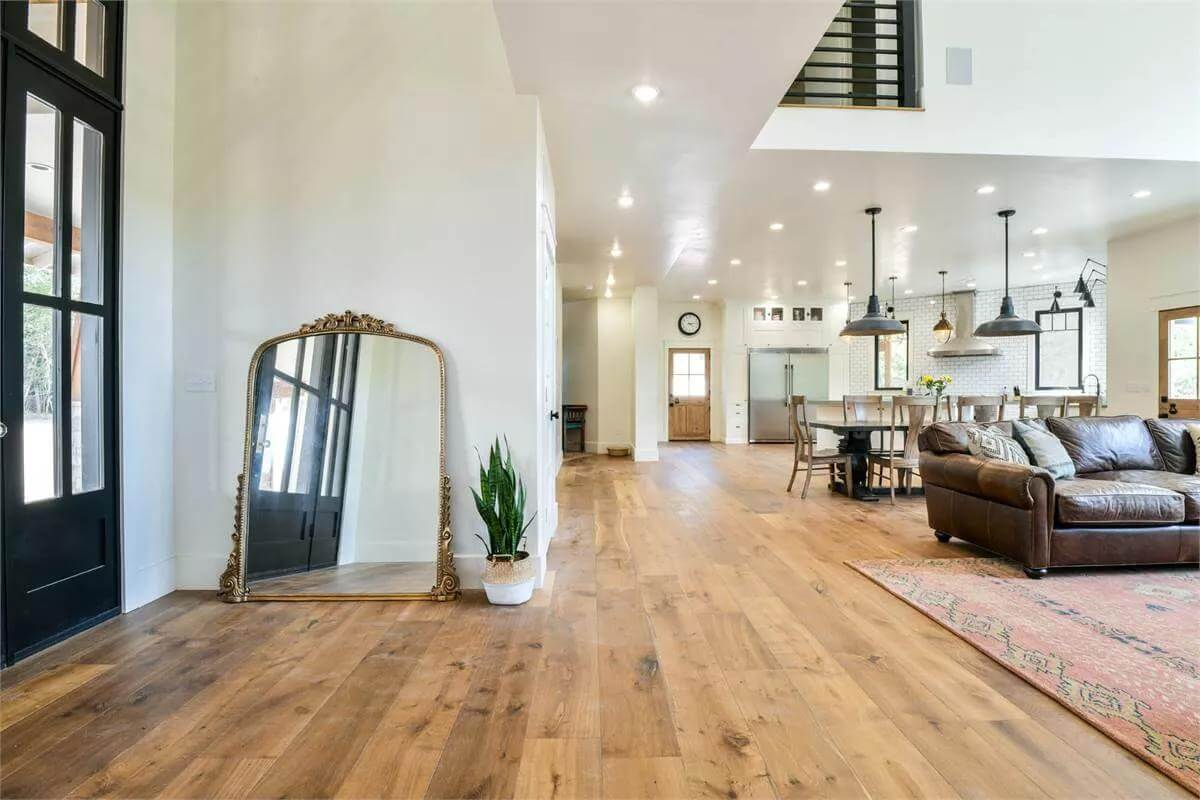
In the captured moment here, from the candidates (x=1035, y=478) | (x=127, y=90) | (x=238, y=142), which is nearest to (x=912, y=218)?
(x=1035, y=478)

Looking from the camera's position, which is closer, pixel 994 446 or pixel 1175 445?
pixel 994 446

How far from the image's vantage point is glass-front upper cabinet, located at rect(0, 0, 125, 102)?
2.10 m

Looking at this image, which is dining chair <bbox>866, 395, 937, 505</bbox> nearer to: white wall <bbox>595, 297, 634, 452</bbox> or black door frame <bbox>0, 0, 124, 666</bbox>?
white wall <bbox>595, 297, 634, 452</bbox>

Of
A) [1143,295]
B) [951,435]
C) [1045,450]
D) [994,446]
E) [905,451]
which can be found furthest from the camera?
[1143,295]

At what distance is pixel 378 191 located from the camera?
2.90 metres

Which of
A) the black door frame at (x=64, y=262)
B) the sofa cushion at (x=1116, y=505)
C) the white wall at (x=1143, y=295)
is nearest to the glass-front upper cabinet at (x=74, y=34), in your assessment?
the black door frame at (x=64, y=262)

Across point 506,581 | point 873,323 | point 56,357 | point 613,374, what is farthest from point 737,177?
point 613,374

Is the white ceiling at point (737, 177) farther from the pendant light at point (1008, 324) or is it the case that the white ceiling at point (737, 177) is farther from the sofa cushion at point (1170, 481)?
the sofa cushion at point (1170, 481)

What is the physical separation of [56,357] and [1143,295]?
8983 millimetres

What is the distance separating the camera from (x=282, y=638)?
7.48 feet

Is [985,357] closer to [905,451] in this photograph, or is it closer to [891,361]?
[891,361]

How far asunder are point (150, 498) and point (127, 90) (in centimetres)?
195

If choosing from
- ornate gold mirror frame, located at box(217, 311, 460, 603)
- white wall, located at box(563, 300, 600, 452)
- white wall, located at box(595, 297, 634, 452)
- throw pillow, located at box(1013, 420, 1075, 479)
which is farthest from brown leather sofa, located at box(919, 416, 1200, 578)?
white wall, located at box(563, 300, 600, 452)

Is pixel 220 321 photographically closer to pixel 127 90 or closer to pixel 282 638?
pixel 127 90
